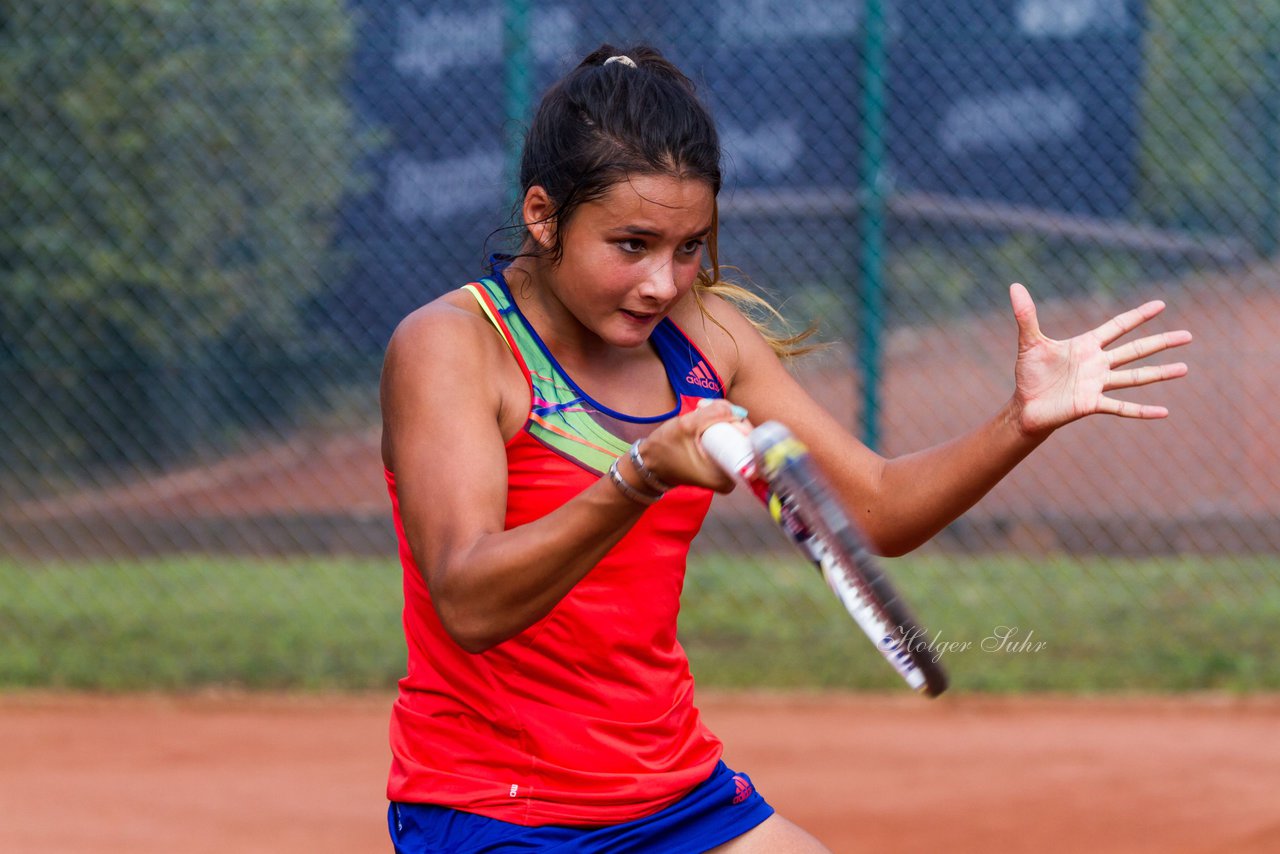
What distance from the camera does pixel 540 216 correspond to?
2.06 metres

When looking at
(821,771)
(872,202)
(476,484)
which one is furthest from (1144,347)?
(872,202)

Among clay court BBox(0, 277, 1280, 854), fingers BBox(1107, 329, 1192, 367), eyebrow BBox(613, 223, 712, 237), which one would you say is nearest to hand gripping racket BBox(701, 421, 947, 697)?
eyebrow BBox(613, 223, 712, 237)

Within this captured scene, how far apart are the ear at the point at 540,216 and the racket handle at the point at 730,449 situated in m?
0.49

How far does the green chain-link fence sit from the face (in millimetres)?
4023

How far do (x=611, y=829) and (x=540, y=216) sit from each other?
833mm

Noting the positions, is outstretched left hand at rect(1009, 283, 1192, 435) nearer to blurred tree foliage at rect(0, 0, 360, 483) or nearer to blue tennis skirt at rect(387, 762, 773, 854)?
blue tennis skirt at rect(387, 762, 773, 854)

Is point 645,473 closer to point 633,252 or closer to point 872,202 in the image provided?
point 633,252

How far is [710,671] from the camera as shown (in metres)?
5.61

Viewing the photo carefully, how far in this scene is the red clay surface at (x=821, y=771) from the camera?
4074 millimetres

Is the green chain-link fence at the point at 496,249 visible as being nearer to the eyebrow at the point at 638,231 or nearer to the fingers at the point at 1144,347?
the fingers at the point at 1144,347

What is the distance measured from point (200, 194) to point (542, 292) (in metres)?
5.10

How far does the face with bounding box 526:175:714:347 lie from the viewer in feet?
6.36

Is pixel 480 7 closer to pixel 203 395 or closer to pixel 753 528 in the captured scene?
pixel 203 395

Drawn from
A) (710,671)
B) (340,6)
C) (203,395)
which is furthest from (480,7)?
(710,671)
